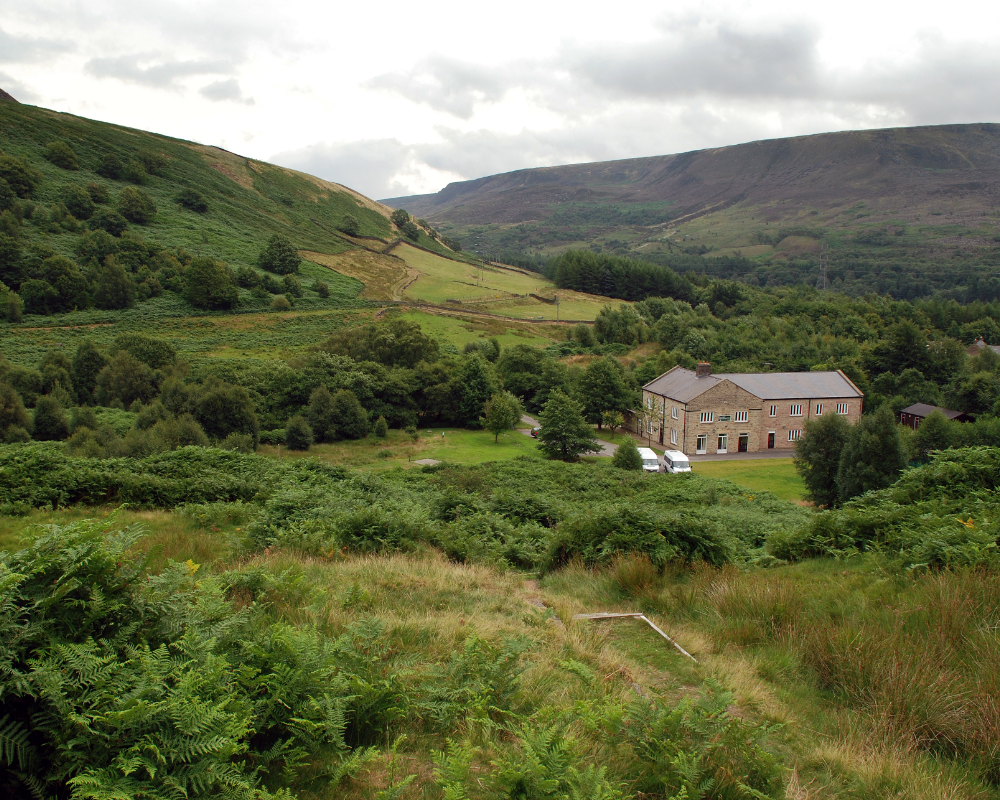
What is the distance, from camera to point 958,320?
97438 millimetres

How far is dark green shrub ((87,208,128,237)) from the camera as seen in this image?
84250 mm

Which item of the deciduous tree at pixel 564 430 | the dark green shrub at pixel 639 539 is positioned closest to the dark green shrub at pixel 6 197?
the deciduous tree at pixel 564 430

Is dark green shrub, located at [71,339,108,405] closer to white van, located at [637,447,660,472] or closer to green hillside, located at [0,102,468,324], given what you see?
green hillside, located at [0,102,468,324]

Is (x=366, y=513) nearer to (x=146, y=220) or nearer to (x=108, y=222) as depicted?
(x=108, y=222)

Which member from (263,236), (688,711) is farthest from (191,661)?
(263,236)

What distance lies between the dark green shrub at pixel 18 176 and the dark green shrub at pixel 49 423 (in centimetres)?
6779

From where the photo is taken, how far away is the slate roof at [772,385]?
50250 mm

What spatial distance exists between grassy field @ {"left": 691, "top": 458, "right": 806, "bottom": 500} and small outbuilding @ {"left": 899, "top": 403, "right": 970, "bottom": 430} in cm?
1767

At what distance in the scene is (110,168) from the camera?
101000mm

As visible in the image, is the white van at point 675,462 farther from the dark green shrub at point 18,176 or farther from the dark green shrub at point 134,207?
the dark green shrub at point 18,176

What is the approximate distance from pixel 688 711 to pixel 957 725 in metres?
1.90

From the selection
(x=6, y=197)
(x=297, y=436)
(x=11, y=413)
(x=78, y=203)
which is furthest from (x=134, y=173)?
(x=297, y=436)

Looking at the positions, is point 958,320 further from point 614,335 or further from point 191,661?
point 191,661

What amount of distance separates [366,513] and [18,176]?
4089 inches
